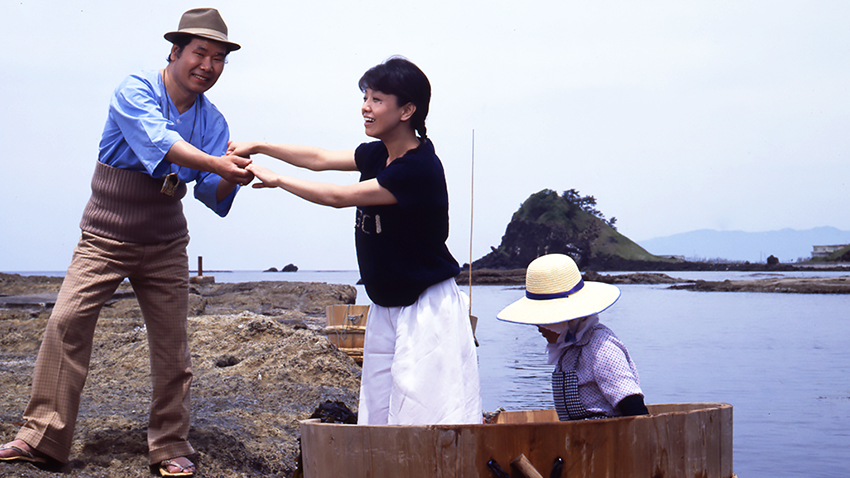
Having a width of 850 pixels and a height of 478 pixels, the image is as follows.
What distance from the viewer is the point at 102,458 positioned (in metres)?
4.09

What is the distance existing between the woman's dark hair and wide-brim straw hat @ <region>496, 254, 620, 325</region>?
81 centimetres

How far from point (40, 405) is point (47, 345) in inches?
11.1

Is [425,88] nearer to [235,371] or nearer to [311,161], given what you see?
[311,161]

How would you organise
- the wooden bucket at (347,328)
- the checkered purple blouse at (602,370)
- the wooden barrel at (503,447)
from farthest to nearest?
the wooden bucket at (347,328) → the checkered purple blouse at (602,370) → the wooden barrel at (503,447)

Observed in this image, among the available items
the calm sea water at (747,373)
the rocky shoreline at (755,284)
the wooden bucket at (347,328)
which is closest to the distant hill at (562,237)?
the rocky shoreline at (755,284)

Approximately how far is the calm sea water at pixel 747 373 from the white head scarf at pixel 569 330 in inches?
315

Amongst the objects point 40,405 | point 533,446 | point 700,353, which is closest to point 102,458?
point 40,405

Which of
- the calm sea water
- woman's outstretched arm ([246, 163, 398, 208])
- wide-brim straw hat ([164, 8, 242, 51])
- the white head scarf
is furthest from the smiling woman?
the calm sea water

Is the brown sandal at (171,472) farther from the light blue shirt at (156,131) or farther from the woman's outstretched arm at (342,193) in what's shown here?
the woman's outstretched arm at (342,193)

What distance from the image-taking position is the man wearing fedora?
3.55m

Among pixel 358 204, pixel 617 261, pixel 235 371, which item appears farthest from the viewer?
pixel 617 261

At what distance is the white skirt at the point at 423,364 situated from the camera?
2789mm

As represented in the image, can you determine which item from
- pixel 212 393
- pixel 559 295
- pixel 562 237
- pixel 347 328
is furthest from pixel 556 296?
pixel 562 237

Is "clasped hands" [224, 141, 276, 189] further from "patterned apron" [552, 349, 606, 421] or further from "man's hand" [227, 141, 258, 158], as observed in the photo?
"patterned apron" [552, 349, 606, 421]
